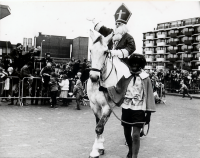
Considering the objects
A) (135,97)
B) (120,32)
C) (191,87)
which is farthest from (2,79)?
(191,87)

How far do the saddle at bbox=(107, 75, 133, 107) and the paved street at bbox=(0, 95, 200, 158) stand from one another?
1212 mm

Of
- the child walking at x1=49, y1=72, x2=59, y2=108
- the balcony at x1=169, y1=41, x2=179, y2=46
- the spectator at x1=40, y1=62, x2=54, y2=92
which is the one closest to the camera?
the child walking at x1=49, y1=72, x2=59, y2=108

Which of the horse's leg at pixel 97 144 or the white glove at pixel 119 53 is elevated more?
the white glove at pixel 119 53

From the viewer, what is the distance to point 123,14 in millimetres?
6660

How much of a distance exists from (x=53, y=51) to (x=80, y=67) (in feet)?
134

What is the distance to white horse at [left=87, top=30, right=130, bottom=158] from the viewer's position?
5.26m

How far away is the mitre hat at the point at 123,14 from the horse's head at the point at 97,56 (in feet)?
4.86

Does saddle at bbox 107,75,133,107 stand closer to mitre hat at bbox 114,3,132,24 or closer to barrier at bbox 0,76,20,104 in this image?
mitre hat at bbox 114,3,132,24

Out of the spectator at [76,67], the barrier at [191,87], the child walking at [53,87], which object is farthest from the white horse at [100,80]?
the barrier at [191,87]

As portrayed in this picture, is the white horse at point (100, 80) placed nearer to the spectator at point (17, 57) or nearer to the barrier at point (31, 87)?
the barrier at point (31, 87)

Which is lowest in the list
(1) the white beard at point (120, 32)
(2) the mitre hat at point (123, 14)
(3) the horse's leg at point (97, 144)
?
(3) the horse's leg at point (97, 144)

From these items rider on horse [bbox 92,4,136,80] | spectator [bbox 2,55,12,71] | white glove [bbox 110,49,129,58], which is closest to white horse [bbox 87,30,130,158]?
white glove [bbox 110,49,129,58]

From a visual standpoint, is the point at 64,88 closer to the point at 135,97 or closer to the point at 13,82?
the point at 13,82

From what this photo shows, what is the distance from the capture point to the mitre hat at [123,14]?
6656 millimetres
